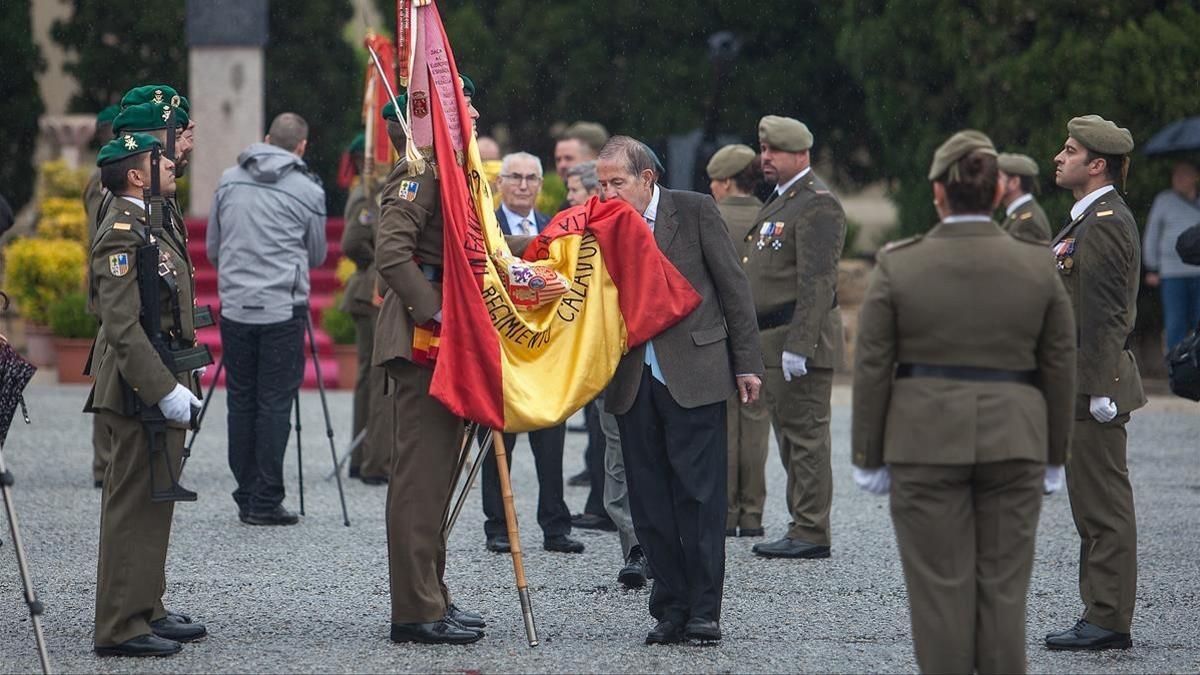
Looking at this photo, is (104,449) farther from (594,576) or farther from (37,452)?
(594,576)

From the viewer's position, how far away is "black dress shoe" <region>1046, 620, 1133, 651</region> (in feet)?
20.0

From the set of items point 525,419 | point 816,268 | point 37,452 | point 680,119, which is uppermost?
point 680,119

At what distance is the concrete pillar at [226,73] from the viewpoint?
17.8 metres

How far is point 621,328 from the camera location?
20.6 ft

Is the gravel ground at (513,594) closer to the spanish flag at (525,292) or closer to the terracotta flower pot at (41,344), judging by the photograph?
the spanish flag at (525,292)

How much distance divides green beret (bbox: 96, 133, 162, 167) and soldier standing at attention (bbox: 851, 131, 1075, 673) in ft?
9.16

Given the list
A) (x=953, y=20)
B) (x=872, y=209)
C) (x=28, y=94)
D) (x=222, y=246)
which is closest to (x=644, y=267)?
(x=222, y=246)

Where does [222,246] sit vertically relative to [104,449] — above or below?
above

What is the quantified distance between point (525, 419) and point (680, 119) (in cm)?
1238

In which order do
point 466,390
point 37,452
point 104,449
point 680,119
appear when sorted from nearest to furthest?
1. point 466,390
2. point 104,449
3. point 37,452
4. point 680,119

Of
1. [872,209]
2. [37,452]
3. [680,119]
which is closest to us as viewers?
[37,452]

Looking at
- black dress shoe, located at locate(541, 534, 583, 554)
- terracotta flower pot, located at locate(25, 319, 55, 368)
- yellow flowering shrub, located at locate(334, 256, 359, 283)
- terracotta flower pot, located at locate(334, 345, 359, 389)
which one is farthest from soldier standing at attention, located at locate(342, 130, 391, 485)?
terracotta flower pot, located at locate(25, 319, 55, 368)

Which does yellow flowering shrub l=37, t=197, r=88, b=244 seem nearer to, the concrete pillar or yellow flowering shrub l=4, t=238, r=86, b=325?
yellow flowering shrub l=4, t=238, r=86, b=325

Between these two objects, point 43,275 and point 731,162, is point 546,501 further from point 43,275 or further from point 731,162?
point 43,275
